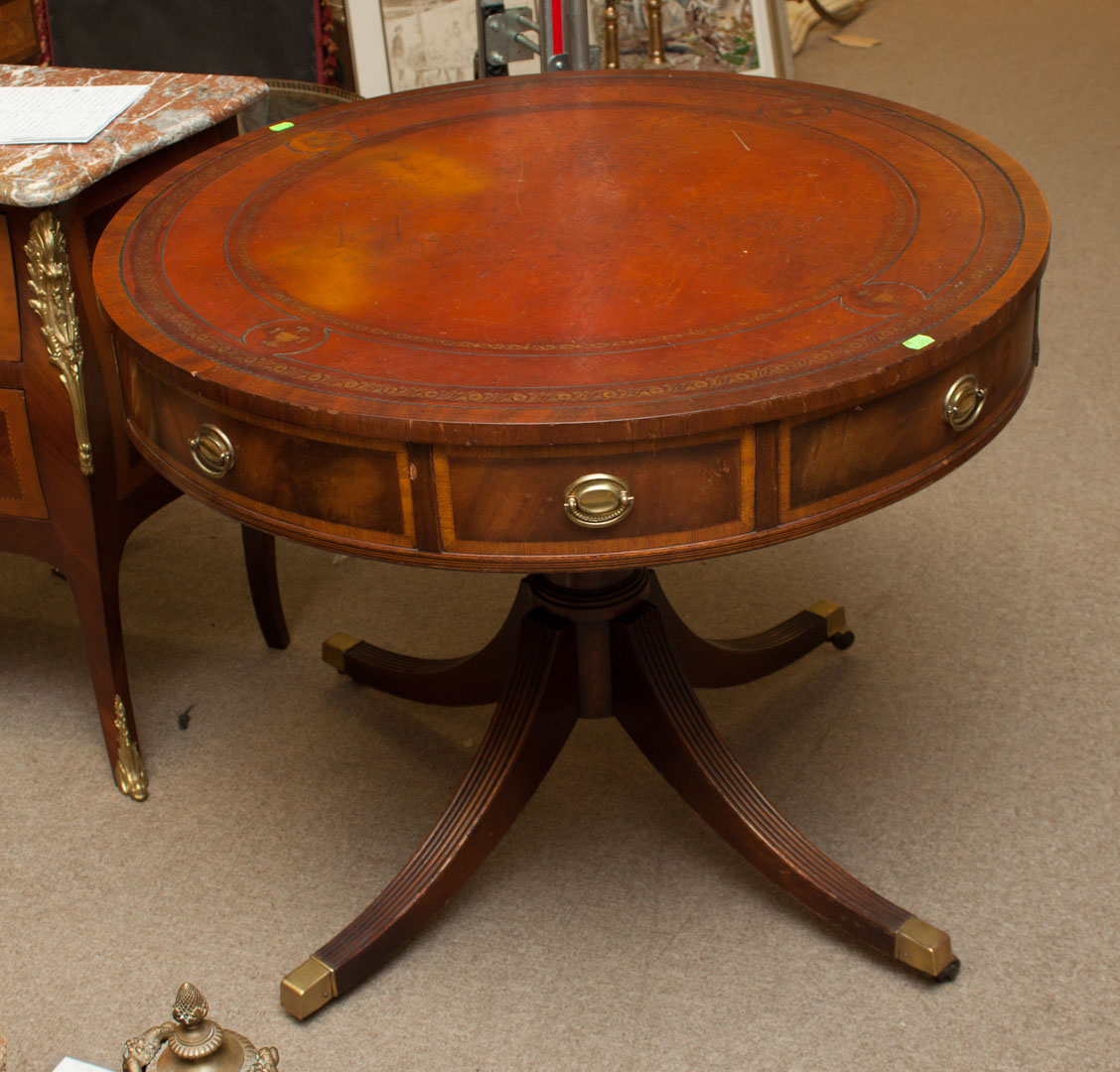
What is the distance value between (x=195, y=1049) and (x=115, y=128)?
1.42 metres

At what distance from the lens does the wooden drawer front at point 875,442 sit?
56.9 inches

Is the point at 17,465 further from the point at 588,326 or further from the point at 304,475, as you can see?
the point at 588,326

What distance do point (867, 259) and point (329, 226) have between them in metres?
0.67

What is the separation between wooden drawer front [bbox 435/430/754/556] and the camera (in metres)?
1.40

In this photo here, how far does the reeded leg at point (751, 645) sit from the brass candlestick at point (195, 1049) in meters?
1.12

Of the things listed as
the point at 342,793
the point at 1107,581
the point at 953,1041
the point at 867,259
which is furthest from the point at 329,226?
the point at 1107,581

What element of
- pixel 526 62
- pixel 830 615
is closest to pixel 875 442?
pixel 830 615

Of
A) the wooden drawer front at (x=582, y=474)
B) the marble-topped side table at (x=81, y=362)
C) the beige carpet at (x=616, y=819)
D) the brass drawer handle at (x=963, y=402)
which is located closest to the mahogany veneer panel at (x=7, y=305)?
the marble-topped side table at (x=81, y=362)

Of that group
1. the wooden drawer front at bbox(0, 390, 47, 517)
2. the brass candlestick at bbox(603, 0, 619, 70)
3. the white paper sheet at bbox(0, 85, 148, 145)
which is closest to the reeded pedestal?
the wooden drawer front at bbox(0, 390, 47, 517)

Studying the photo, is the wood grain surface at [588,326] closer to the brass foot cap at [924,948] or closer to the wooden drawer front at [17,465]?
the wooden drawer front at [17,465]

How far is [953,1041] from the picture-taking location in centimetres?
182

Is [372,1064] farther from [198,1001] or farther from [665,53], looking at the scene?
[665,53]

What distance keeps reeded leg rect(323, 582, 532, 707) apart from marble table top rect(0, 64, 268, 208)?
829mm

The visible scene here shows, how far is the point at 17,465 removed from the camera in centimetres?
214
